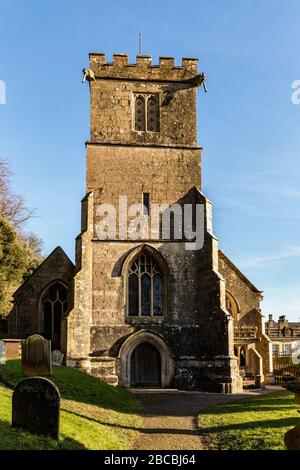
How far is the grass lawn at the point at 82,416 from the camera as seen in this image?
28.0 feet

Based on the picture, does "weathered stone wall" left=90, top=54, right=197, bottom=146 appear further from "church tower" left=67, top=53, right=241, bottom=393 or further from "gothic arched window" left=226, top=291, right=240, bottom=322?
"gothic arched window" left=226, top=291, right=240, bottom=322

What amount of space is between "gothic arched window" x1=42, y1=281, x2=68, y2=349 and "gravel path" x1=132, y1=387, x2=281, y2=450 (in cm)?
590

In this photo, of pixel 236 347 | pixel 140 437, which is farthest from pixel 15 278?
pixel 140 437

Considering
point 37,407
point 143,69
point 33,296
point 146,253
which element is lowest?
point 37,407

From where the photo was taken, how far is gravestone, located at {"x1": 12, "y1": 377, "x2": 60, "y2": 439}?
881cm

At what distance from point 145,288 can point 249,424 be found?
12.4m

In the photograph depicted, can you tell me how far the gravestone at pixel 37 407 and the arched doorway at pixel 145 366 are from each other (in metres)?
14.5

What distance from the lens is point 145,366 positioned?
23281 mm

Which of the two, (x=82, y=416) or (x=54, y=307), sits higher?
(x=54, y=307)

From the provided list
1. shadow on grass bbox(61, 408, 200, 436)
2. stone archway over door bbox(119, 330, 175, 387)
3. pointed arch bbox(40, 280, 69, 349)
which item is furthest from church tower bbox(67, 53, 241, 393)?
shadow on grass bbox(61, 408, 200, 436)

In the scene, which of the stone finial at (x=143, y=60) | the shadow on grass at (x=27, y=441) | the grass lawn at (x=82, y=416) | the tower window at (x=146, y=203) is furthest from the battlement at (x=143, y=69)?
the shadow on grass at (x=27, y=441)

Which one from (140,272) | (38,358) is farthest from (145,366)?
(38,358)

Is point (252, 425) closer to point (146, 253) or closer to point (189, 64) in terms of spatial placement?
point (146, 253)

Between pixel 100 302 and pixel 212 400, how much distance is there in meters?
7.15
